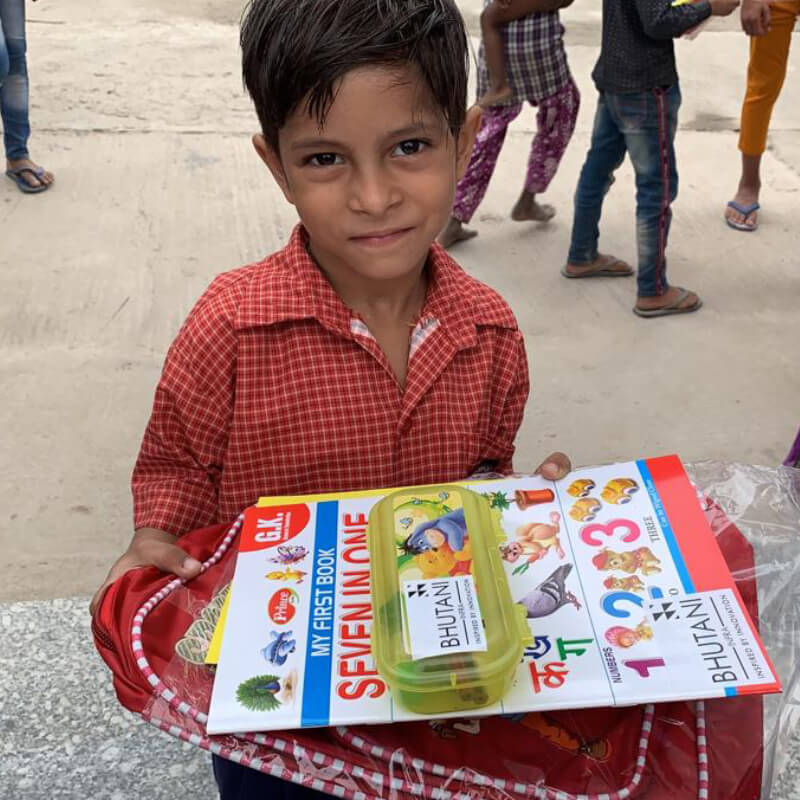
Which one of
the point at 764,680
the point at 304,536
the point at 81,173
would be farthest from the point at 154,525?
the point at 81,173

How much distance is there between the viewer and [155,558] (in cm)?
107

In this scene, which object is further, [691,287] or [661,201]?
[691,287]

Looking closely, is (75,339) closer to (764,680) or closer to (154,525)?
(154,525)

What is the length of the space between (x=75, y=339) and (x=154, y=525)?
1808 millimetres

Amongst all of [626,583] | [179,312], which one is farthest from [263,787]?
[179,312]

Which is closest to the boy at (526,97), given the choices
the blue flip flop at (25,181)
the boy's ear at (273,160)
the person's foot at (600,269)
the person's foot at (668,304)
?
the person's foot at (600,269)

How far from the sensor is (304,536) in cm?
99

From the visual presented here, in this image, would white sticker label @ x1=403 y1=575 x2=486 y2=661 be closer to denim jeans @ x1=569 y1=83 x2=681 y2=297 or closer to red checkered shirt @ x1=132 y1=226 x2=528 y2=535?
red checkered shirt @ x1=132 y1=226 x2=528 y2=535

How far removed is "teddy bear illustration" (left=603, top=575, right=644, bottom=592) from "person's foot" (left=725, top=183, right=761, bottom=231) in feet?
9.98

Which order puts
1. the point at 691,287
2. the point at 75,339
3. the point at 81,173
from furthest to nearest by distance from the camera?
the point at 81,173
the point at 691,287
the point at 75,339

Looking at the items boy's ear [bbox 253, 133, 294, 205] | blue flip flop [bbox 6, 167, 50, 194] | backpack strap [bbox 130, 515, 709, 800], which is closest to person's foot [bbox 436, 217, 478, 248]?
blue flip flop [bbox 6, 167, 50, 194]

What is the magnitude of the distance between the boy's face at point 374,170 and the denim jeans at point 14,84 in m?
2.81

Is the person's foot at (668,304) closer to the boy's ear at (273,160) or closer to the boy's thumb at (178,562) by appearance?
the boy's ear at (273,160)

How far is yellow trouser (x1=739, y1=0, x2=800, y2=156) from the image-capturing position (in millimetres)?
3260
